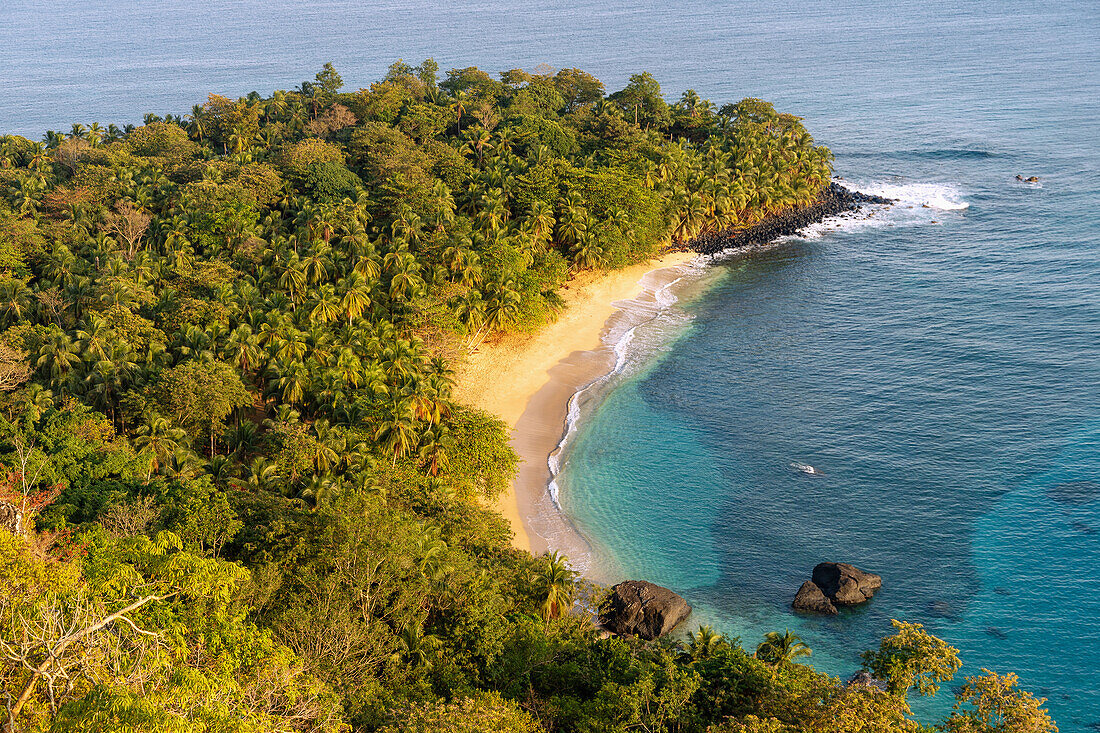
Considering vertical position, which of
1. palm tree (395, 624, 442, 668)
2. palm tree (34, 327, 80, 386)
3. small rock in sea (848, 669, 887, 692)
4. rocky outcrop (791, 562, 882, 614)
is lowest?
small rock in sea (848, 669, 887, 692)

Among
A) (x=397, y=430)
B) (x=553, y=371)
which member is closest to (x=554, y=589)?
(x=397, y=430)

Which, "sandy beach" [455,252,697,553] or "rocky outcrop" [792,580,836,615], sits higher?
"sandy beach" [455,252,697,553]

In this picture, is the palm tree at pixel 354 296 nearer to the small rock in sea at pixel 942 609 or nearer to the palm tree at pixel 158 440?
the palm tree at pixel 158 440

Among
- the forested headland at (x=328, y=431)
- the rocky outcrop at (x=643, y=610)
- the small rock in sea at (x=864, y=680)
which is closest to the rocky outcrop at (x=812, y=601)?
the forested headland at (x=328, y=431)

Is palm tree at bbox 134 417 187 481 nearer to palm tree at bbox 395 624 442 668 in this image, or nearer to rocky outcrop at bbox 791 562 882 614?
palm tree at bbox 395 624 442 668

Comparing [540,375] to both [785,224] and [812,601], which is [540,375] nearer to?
[812,601]

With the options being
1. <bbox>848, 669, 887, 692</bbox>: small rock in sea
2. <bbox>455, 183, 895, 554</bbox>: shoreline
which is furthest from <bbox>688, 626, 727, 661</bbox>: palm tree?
<bbox>455, 183, 895, 554</bbox>: shoreline
